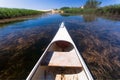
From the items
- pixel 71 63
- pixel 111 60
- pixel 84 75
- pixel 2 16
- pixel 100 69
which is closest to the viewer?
pixel 84 75

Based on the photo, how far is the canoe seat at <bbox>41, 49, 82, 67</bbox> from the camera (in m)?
4.61

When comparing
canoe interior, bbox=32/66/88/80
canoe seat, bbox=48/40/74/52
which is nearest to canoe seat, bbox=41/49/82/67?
canoe interior, bbox=32/66/88/80

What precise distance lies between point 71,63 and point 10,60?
10.6ft

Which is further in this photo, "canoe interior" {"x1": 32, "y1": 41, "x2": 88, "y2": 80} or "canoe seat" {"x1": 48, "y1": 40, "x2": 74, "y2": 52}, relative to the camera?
"canoe seat" {"x1": 48, "y1": 40, "x2": 74, "y2": 52}

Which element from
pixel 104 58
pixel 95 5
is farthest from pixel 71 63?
pixel 95 5

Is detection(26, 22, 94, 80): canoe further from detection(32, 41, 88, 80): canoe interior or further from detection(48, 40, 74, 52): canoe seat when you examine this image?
detection(48, 40, 74, 52): canoe seat

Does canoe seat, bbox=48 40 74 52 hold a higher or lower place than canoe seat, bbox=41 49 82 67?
lower

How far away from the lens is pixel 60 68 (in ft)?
15.4

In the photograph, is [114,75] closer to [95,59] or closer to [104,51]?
[95,59]

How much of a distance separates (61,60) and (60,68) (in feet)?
1.08

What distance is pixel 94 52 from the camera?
7.36m

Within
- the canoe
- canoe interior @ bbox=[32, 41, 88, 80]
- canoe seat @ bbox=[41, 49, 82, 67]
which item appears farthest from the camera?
canoe seat @ bbox=[41, 49, 82, 67]

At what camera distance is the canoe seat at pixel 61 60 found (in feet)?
15.1

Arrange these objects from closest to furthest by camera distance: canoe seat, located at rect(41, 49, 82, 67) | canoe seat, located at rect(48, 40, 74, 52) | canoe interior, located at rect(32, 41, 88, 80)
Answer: canoe interior, located at rect(32, 41, 88, 80)
canoe seat, located at rect(41, 49, 82, 67)
canoe seat, located at rect(48, 40, 74, 52)
